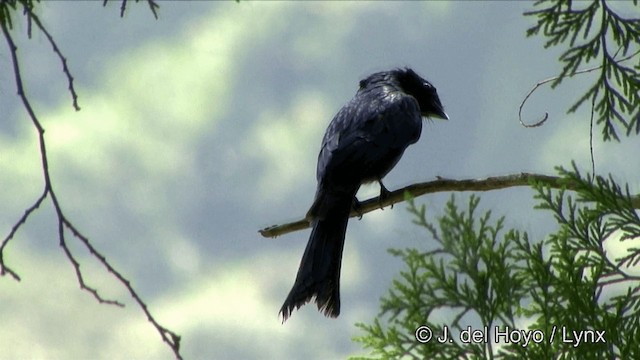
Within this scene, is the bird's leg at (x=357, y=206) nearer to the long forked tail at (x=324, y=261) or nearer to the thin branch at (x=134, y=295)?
the long forked tail at (x=324, y=261)

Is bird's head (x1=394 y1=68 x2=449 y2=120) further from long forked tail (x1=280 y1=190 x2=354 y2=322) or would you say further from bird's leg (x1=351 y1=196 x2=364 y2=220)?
long forked tail (x1=280 y1=190 x2=354 y2=322)

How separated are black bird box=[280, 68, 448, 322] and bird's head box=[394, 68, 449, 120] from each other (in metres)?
0.08

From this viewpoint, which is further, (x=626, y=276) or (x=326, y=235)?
(x=326, y=235)

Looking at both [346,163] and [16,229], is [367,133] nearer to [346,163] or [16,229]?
[346,163]

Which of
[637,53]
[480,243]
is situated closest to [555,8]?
[637,53]

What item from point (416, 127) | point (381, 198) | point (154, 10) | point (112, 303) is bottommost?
point (112, 303)

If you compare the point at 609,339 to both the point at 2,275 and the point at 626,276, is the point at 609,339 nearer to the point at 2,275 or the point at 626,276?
the point at 626,276

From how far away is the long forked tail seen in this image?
4.86 m

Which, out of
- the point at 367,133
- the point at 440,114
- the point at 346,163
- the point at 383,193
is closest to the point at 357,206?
the point at 383,193

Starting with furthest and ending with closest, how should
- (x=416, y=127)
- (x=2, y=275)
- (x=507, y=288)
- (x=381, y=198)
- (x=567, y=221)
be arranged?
(x=416, y=127) < (x=381, y=198) < (x=567, y=221) < (x=507, y=288) < (x=2, y=275)

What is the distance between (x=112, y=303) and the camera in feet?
11.8

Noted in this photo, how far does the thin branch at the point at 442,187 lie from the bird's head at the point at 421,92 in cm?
205

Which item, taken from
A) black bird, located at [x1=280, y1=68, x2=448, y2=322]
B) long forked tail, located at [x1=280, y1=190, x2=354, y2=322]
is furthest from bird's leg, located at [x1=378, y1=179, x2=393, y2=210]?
long forked tail, located at [x1=280, y1=190, x2=354, y2=322]

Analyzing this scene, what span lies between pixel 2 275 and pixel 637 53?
3870 millimetres
